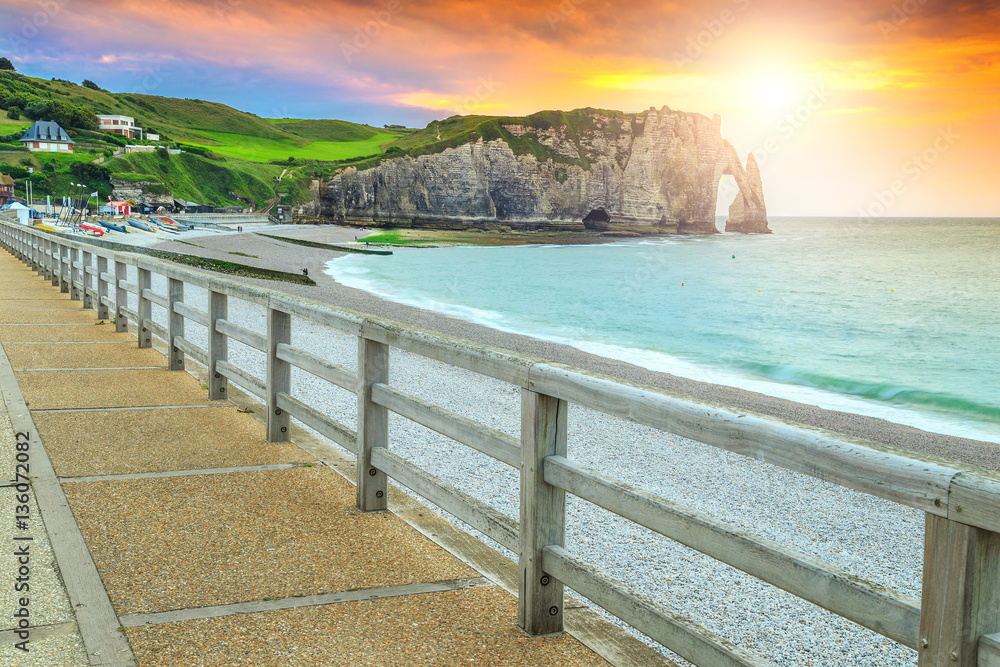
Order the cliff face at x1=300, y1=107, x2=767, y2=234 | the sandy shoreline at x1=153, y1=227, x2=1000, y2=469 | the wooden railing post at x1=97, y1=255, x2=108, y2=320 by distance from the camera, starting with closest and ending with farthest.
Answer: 1. the sandy shoreline at x1=153, y1=227, x2=1000, y2=469
2. the wooden railing post at x1=97, y1=255, x2=108, y2=320
3. the cliff face at x1=300, y1=107, x2=767, y2=234

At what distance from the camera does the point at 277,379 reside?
6.21 m

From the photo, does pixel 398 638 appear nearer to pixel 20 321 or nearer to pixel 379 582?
pixel 379 582

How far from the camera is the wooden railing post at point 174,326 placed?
352 inches

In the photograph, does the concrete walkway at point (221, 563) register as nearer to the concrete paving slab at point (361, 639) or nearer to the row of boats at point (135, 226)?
the concrete paving slab at point (361, 639)

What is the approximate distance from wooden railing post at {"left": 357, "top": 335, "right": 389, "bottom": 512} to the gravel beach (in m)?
1.42

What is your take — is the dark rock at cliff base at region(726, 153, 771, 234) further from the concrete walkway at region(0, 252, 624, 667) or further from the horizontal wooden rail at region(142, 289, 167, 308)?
the concrete walkway at region(0, 252, 624, 667)

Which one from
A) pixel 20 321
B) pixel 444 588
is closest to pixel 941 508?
pixel 444 588

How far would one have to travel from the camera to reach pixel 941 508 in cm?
190

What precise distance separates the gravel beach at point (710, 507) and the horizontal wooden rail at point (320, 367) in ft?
5.57

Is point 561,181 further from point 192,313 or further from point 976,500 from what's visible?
point 976,500

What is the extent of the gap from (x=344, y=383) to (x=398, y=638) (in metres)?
2.05

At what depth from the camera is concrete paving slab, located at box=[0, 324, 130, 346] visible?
1099 cm

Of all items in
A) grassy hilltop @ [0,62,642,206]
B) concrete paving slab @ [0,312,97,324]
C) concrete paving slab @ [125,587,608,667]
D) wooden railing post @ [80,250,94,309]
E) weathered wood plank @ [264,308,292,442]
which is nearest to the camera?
concrete paving slab @ [125,587,608,667]

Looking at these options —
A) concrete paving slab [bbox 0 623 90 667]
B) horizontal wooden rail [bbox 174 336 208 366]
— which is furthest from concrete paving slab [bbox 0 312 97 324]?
concrete paving slab [bbox 0 623 90 667]
